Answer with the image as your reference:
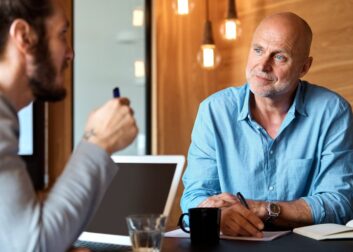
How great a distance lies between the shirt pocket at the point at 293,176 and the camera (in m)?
1.91

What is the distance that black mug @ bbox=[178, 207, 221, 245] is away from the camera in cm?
137

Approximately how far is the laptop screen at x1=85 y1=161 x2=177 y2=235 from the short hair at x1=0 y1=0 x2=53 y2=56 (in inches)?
24.4

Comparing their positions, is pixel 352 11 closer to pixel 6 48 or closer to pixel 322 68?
pixel 322 68

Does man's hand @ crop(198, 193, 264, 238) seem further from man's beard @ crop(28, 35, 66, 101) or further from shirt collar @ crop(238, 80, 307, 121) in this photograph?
man's beard @ crop(28, 35, 66, 101)

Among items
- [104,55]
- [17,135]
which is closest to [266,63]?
[17,135]

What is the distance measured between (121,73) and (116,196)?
2.07 meters

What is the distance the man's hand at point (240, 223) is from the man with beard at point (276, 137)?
0.29 m

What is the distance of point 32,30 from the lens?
1019 millimetres

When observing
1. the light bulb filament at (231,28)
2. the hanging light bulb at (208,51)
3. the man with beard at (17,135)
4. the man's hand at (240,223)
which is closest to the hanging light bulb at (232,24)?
the light bulb filament at (231,28)

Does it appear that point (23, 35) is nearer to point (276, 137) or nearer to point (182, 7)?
point (276, 137)

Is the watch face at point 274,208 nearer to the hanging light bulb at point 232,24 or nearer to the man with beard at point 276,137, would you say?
the man with beard at point 276,137

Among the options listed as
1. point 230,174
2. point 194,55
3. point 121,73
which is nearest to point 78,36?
point 121,73

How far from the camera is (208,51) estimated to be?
11.8ft

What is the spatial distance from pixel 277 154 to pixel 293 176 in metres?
0.09
